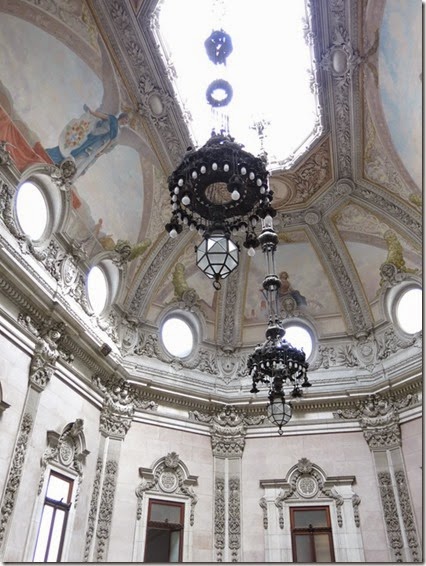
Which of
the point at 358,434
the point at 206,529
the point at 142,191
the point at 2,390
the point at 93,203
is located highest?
the point at 142,191

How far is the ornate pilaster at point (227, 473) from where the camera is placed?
11625mm

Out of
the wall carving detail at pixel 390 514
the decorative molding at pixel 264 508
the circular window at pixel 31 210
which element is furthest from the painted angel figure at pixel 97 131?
the wall carving detail at pixel 390 514

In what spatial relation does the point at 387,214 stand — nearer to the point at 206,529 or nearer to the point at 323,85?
the point at 323,85

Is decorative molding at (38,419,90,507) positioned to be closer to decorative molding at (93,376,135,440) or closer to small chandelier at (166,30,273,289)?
decorative molding at (93,376,135,440)

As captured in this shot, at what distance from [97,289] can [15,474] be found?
510cm

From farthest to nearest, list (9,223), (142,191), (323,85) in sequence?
(142,191) → (323,85) → (9,223)

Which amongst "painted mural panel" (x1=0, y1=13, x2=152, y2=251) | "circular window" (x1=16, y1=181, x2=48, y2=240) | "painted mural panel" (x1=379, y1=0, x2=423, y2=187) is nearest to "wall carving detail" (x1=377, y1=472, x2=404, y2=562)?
"painted mural panel" (x1=379, y1=0, x2=423, y2=187)

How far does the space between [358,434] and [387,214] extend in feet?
18.3

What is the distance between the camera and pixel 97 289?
1249 centimetres

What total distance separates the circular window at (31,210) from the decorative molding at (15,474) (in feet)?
11.9

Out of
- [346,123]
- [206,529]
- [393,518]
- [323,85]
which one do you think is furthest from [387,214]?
[206,529]

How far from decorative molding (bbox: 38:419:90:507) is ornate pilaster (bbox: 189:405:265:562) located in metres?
3.41

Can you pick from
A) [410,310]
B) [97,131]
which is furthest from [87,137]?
[410,310]

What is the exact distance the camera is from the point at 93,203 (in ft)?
38.4
